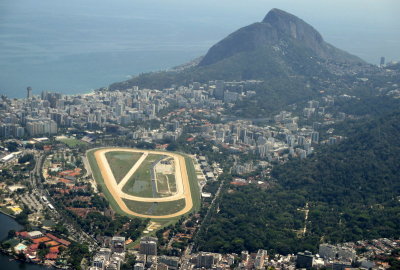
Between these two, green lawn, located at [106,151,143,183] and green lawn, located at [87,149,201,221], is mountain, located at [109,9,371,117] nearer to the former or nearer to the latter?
green lawn, located at [106,151,143,183]

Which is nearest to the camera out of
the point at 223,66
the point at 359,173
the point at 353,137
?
the point at 359,173

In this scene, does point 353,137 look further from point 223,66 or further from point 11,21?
point 11,21

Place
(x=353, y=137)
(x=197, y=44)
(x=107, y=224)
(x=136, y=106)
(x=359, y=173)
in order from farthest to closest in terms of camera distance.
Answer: (x=197, y=44), (x=136, y=106), (x=353, y=137), (x=359, y=173), (x=107, y=224)

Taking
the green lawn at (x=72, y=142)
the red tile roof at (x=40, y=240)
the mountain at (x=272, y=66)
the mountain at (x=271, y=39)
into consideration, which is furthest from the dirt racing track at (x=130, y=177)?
the mountain at (x=271, y=39)

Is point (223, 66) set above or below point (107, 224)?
above

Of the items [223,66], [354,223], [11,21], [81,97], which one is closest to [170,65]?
[223,66]

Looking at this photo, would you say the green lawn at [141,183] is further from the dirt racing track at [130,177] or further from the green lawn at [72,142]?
the green lawn at [72,142]

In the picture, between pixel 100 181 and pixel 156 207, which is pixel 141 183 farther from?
pixel 156 207
